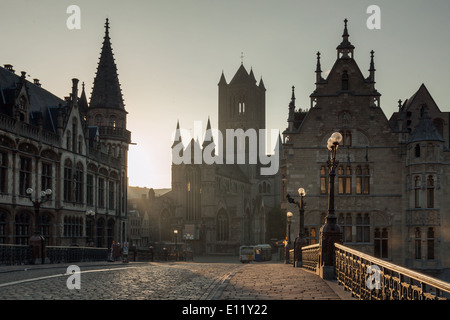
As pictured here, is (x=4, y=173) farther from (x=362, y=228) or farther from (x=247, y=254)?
(x=247, y=254)

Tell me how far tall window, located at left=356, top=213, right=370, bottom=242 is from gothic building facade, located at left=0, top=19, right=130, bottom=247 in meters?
20.1

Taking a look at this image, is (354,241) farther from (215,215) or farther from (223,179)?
(223,179)

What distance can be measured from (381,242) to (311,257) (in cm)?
2059

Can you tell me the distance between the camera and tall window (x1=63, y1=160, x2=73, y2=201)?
1714 inches

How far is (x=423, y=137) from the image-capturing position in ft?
129

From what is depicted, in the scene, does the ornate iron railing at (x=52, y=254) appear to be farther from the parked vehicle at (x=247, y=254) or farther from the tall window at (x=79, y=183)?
the parked vehicle at (x=247, y=254)

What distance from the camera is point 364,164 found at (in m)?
40.5

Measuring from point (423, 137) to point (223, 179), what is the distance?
66.8 m

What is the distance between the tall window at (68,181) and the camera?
43.5 m

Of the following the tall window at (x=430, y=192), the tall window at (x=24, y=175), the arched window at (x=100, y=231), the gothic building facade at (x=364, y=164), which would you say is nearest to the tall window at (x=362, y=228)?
the gothic building facade at (x=364, y=164)

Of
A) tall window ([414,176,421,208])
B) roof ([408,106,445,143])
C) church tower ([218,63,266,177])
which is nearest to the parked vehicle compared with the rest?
tall window ([414,176,421,208])

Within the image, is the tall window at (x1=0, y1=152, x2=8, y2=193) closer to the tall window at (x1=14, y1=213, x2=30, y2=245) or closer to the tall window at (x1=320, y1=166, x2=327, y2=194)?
the tall window at (x1=14, y1=213, x2=30, y2=245)

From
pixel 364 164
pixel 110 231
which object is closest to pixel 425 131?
pixel 364 164
